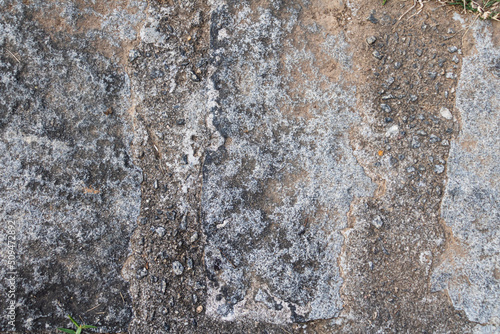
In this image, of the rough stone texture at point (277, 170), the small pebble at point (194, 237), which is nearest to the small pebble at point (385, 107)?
the rough stone texture at point (277, 170)

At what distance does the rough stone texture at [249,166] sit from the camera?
1.56 metres

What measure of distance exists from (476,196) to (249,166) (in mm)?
1137

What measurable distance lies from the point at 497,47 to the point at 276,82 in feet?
3.76

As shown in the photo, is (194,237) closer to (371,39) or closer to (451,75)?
(371,39)

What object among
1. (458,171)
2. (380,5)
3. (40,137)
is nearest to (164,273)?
(40,137)

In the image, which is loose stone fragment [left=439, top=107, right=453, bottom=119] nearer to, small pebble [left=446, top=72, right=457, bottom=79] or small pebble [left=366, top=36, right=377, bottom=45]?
small pebble [left=446, top=72, right=457, bottom=79]

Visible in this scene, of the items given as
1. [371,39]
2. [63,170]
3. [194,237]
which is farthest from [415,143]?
[63,170]

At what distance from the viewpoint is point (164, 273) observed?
1568 millimetres

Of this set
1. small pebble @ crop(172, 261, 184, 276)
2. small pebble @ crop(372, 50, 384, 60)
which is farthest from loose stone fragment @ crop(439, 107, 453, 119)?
small pebble @ crop(172, 261, 184, 276)

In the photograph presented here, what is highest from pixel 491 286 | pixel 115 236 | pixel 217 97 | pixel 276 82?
pixel 276 82

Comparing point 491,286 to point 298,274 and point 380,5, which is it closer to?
point 298,274

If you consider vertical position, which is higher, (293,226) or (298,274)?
(293,226)

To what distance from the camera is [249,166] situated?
1612 mm

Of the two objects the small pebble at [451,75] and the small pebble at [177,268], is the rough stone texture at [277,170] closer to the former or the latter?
the small pebble at [177,268]
